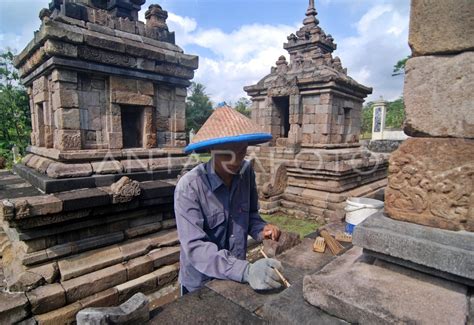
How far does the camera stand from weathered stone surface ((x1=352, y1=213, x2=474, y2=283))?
127cm

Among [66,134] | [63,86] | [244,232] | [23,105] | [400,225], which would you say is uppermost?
[23,105]

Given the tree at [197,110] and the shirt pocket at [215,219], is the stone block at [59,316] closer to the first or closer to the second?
the shirt pocket at [215,219]

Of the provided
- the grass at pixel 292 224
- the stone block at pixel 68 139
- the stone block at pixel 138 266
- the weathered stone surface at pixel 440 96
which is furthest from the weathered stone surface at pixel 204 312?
the grass at pixel 292 224

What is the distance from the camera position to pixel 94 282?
341 cm

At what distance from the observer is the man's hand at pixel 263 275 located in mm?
1693

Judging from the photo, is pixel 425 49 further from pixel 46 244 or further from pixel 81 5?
pixel 81 5

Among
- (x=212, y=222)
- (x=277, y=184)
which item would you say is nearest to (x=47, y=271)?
(x=212, y=222)


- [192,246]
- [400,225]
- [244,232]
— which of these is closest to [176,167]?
[244,232]

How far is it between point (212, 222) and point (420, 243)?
140 cm

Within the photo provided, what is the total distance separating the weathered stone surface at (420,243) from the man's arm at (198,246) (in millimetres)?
808

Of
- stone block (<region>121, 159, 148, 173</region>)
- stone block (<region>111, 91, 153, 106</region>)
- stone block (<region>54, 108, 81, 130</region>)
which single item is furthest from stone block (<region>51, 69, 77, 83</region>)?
stone block (<region>121, 159, 148, 173</region>)

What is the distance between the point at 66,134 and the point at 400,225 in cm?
420

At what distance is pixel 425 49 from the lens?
1.47 m

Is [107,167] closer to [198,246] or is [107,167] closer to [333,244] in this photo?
[198,246]
